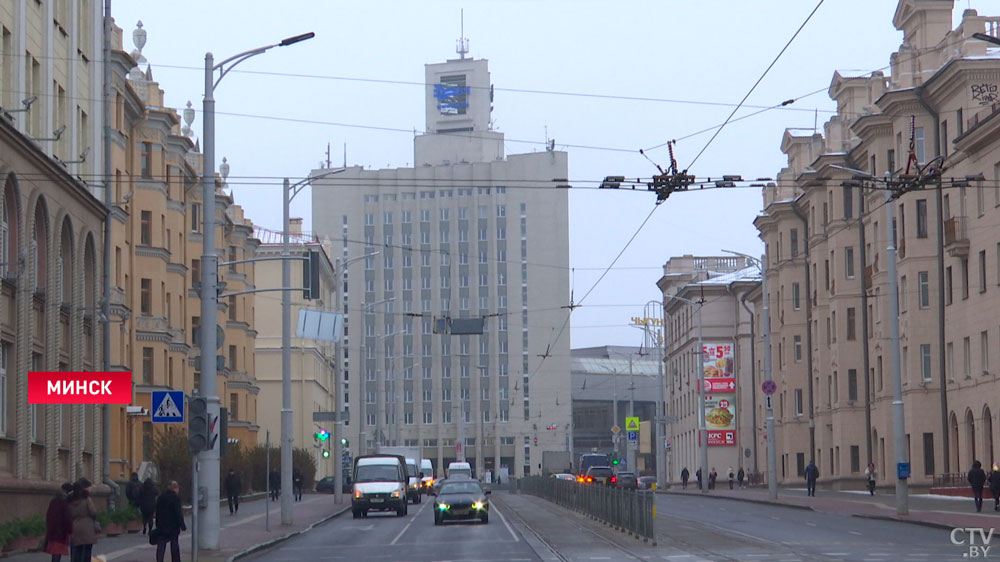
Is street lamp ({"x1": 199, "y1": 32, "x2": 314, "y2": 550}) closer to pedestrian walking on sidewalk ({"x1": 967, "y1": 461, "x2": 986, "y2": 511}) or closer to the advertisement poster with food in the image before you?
pedestrian walking on sidewalk ({"x1": 967, "y1": 461, "x2": 986, "y2": 511})

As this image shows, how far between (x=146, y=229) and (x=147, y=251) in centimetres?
94

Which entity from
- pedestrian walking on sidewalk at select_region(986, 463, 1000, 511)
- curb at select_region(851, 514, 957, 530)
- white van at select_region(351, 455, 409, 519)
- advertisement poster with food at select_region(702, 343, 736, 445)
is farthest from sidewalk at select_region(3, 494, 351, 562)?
advertisement poster with food at select_region(702, 343, 736, 445)

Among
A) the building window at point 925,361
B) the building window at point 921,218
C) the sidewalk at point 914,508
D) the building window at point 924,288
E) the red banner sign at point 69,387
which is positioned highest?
the building window at point 921,218

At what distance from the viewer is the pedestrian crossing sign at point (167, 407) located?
A: 24.7 meters

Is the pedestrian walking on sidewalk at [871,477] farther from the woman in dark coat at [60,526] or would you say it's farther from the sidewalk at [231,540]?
the woman in dark coat at [60,526]

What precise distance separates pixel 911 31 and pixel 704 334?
1902 inches

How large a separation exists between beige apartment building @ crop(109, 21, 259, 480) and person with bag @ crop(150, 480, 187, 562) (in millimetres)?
24067

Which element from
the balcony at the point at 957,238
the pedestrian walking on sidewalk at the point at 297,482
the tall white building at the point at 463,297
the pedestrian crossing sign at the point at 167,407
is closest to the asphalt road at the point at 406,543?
the pedestrian crossing sign at the point at 167,407

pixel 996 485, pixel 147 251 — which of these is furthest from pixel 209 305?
pixel 147 251

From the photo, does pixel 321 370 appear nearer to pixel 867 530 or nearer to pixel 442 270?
pixel 442 270

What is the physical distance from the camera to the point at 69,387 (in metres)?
36.1

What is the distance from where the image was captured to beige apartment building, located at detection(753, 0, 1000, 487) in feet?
171

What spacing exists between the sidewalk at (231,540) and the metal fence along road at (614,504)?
8067 millimetres

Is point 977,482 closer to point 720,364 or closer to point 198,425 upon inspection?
point 198,425
